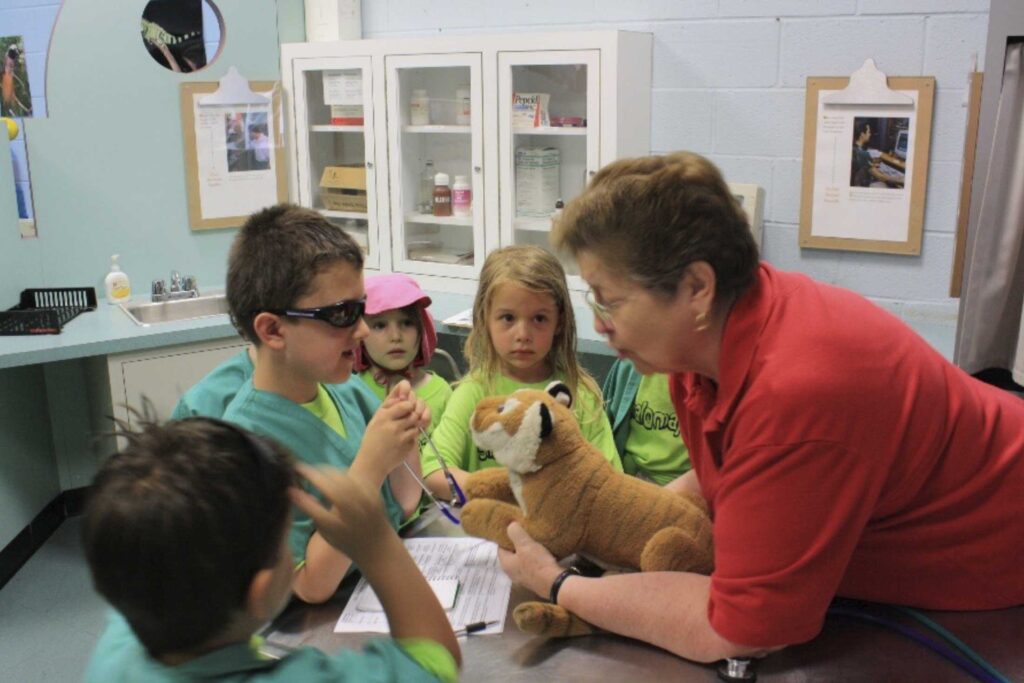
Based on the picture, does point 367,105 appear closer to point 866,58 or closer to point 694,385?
point 866,58

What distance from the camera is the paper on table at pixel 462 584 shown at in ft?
4.30

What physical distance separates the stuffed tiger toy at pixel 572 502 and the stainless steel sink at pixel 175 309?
2177 mm

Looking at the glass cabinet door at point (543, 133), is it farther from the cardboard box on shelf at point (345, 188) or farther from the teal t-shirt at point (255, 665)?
the teal t-shirt at point (255, 665)

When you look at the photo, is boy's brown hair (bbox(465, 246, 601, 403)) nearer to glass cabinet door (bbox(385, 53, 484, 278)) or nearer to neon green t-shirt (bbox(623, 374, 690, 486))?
neon green t-shirt (bbox(623, 374, 690, 486))

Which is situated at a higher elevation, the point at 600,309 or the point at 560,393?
the point at 600,309

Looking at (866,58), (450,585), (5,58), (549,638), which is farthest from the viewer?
(5,58)

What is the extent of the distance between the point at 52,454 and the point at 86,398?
0.75ft

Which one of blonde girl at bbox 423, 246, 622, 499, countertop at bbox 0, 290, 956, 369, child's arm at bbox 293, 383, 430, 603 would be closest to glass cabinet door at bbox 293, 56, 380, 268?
countertop at bbox 0, 290, 956, 369

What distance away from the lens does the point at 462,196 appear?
3.50 m

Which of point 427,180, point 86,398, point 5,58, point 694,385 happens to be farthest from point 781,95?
point 5,58

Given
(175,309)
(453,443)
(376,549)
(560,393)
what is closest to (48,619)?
(175,309)

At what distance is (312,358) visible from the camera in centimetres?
145

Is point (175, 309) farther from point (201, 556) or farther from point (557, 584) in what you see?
point (201, 556)

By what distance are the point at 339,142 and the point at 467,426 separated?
225 centimetres
